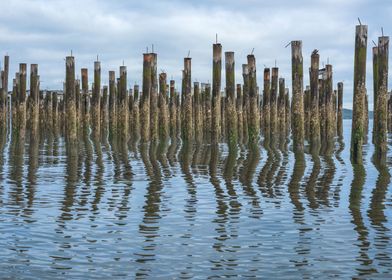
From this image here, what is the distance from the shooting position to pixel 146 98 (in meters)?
22.6

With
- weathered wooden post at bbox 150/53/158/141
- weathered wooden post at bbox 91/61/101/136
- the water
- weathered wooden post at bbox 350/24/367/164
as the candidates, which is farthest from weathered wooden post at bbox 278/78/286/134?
the water

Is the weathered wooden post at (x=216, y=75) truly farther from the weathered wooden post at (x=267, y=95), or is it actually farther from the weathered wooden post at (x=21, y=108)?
the weathered wooden post at (x=21, y=108)

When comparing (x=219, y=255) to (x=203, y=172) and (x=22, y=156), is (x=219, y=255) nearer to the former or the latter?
(x=203, y=172)

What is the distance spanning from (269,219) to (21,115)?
18.7m

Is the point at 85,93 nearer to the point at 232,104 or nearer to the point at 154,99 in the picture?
the point at 154,99

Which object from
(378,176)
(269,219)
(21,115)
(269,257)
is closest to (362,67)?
(378,176)

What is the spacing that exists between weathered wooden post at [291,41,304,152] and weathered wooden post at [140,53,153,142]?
507cm

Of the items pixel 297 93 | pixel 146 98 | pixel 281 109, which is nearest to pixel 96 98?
pixel 146 98

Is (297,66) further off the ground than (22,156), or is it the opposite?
(297,66)

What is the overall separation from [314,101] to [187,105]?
449 cm

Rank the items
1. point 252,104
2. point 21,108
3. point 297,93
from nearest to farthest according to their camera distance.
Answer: point 297,93 → point 252,104 → point 21,108

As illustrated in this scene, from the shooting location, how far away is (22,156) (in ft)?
55.5

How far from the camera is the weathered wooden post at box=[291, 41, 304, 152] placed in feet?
62.2

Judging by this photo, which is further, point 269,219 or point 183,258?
point 269,219
